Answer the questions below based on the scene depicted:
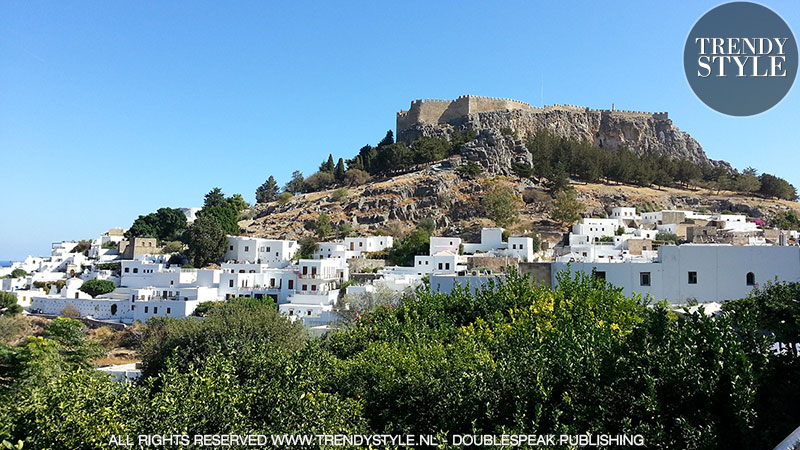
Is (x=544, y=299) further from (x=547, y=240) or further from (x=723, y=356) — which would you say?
(x=547, y=240)

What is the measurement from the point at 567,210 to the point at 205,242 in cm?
2873

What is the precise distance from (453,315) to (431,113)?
2249 inches

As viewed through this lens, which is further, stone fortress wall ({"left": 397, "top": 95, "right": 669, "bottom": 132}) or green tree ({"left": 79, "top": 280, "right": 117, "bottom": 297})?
stone fortress wall ({"left": 397, "top": 95, "right": 669, "bottom": 132})

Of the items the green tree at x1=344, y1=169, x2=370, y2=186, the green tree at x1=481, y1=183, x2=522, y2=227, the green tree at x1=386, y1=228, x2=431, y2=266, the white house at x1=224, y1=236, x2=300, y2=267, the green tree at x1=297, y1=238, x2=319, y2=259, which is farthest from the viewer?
the green tree at x1=344, y1=169, x2=370, y2=186

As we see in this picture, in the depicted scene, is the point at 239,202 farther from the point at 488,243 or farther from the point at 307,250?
the point at 488,243

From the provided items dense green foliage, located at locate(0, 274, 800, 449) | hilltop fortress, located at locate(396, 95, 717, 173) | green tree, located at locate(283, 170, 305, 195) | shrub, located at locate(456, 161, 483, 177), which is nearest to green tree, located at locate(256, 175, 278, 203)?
green tree, located at locate(283, 170, 305, 195)

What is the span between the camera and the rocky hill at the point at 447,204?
4762 cm

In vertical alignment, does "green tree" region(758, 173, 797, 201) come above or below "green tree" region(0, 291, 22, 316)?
above

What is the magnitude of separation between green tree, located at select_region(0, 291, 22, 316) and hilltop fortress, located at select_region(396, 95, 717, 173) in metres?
40.5

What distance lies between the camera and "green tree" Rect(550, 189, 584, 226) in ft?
146

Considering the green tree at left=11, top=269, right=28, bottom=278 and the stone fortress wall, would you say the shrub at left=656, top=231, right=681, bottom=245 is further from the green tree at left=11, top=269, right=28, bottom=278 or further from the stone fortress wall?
the green tree at left=11, top=269, right=28, bottom=278

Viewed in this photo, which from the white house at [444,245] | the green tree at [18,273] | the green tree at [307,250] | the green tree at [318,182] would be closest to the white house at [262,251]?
the green tree at [307,250]

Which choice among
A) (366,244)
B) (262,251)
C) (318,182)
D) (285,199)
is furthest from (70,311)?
(318,182)

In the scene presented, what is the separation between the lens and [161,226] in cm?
4962
